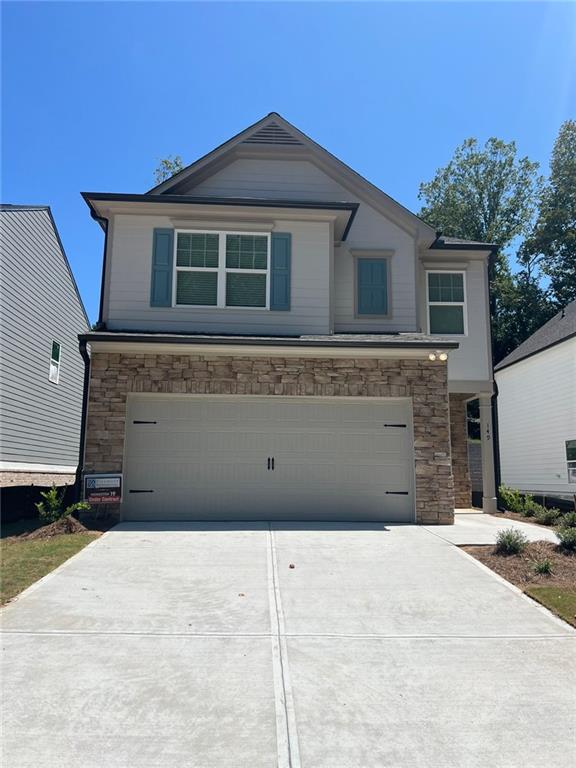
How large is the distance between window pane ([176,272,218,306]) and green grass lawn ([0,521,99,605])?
194 inches

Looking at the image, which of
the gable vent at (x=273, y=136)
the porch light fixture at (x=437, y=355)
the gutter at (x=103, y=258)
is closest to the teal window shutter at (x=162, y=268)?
the gutter at (x=103, y=258)

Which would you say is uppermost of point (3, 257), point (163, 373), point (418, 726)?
point (3, 257)

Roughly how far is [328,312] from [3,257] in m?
7.96

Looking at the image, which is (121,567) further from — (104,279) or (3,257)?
(3,257)

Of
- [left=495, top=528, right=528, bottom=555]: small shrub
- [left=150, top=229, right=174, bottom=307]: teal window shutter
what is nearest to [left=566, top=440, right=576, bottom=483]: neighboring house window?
[left=495, top=528, right=528, bottom=555]: small shrub

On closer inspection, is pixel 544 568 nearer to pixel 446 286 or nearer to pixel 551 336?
pixel 446 286

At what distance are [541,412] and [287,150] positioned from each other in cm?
Result: 1195

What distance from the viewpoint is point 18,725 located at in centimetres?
364

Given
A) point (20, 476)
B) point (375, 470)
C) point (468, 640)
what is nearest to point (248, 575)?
point (468, 640)

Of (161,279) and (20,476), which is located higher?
(161,279)

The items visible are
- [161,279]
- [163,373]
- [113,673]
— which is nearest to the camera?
[113,673]

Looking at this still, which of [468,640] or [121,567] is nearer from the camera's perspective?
[468,640]

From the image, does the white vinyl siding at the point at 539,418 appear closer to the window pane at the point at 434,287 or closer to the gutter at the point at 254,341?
the window pane at the point at 434,287

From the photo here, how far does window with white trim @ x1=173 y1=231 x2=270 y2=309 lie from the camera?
11750mm
